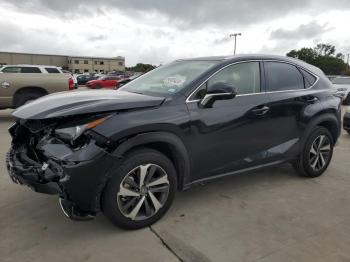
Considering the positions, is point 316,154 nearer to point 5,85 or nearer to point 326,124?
point 326,124

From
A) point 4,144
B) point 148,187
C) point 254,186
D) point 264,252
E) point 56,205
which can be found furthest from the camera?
point 4,144

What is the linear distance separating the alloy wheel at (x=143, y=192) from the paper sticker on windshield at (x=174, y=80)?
1.02m

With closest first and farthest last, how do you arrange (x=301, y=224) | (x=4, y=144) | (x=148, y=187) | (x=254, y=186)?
(x=148, y=187), (x=301, y=224), (x=254, y=186), (x=4, y=144)

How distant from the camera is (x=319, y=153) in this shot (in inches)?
192

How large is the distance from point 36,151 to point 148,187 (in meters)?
1.14

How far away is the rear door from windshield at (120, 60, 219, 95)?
86 cm

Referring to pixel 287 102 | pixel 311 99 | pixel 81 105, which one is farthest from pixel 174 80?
pixel 311 99

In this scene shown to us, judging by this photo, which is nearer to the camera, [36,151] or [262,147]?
[36,151]

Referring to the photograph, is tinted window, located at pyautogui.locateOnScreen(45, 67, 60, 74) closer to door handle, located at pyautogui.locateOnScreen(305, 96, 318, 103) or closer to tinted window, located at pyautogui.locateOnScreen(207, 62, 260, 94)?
tinted window, located at pyautogui.locateOnScreen(207, 62, 260, 94)

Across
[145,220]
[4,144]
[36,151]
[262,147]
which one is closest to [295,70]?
[262,147]

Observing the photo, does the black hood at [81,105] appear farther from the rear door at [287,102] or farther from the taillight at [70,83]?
the taillight at [70,83]

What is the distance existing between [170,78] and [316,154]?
2.35m

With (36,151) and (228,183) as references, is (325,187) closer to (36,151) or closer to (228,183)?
(228,183)

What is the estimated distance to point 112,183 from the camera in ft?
9.89
